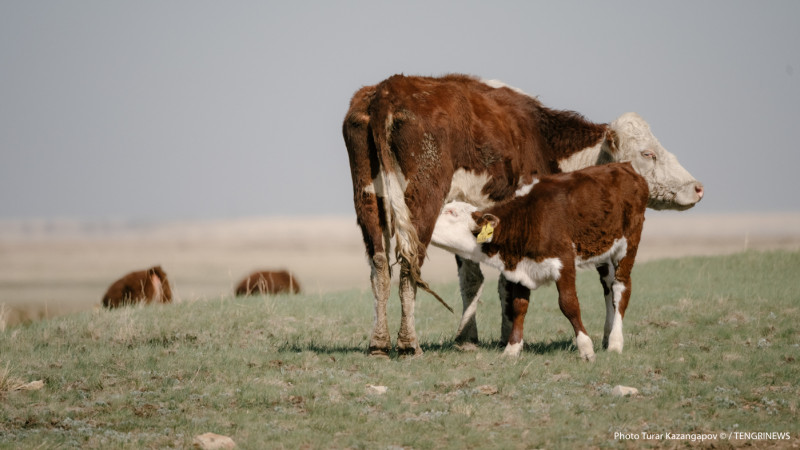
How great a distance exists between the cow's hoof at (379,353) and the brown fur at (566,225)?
144 cm

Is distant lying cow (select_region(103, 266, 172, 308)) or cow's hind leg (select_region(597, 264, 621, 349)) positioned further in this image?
distant lying cow (select_region(103, 266, 172, 308))

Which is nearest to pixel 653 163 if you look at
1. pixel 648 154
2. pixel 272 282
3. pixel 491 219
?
pixel 648 154

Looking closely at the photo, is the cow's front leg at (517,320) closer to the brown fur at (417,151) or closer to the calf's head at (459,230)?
the calf's head at (459,230)

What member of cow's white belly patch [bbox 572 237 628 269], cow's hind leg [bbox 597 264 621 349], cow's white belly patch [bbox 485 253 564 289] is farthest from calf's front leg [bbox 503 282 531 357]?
cow's hind leg [bbox 597 264 621 349]

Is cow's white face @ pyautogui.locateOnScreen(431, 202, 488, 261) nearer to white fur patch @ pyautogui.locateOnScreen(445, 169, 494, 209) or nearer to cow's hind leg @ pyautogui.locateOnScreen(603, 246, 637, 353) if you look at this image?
white fur patch @ pyautogui.locateOnScreen(445, 169, 494, 209)

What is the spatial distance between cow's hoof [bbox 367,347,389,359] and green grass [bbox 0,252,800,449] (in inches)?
4.9

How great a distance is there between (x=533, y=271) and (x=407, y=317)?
154 cm

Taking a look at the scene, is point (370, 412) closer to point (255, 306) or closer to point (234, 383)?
point (234, 383)

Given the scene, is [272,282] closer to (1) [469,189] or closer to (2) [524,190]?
(1) [469,189]

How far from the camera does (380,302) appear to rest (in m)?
9.83

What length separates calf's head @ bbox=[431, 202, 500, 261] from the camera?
9.66 meters

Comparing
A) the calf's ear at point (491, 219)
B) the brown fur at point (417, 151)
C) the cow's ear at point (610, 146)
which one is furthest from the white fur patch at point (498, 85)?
the calf's ear at point (491, 219)

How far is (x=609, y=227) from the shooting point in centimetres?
988

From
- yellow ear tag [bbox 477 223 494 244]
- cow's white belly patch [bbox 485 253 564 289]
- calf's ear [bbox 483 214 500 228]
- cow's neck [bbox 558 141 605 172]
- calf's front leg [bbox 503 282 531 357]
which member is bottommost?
calf's front leg [bbox 503 282 531 357]
